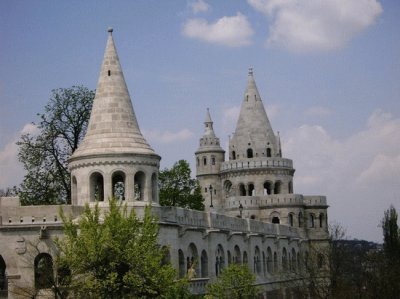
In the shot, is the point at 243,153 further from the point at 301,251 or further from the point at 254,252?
the point at 254,252

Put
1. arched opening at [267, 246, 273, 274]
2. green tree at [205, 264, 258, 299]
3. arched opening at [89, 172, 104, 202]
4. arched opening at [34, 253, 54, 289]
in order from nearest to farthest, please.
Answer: arched opening at [34, 253, 54, 289] < arched opening at [89, 172, 104, 202] < green tree at [205, 264, 258, 299] < arched opening at [267, 246, 273, 274]

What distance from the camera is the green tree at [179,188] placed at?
54.6m

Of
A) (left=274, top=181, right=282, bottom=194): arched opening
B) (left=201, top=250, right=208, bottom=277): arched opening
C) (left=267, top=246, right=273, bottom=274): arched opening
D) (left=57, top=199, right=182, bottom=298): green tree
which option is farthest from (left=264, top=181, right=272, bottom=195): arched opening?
(left=57, top=199, right=182, bottom=298): green tree

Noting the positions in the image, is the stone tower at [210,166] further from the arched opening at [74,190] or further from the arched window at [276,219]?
the arched opening at [74,190]

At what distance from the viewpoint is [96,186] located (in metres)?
30.5

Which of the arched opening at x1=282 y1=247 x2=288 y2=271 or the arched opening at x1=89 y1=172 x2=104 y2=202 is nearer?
the arched opening at x1=89 y1=172 x2=104 y2=202

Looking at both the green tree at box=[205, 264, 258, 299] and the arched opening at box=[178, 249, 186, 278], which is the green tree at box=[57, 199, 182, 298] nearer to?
the green tree at box=[205, 264, 258, 299]

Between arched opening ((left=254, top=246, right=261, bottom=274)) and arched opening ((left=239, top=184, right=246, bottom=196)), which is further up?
arched opening ((left=239, top=184, right=246, bottom=196))

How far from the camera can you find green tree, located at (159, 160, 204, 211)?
54.6 metres

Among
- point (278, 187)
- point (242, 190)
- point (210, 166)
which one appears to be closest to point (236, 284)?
point (278, 187)

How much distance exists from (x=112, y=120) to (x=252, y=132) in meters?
36.9

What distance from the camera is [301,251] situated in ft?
193

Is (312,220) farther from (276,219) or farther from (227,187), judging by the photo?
(227,187)

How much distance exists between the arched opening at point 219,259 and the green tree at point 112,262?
1489cm
